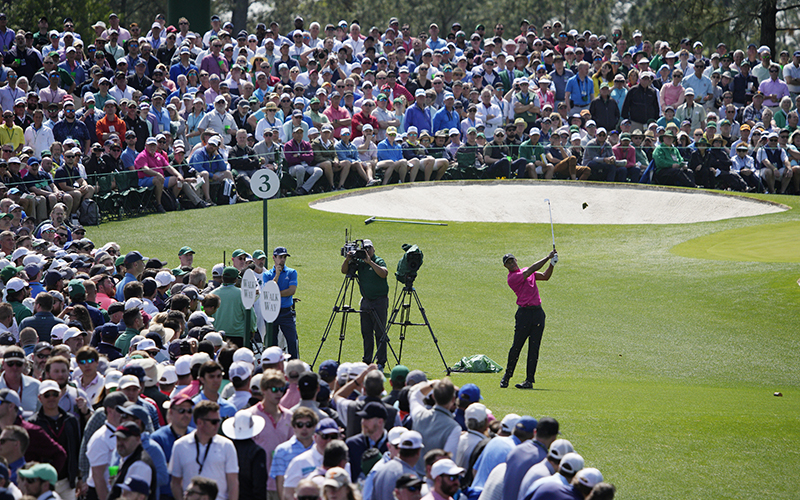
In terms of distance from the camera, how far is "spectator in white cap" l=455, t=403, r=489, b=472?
8.02 m

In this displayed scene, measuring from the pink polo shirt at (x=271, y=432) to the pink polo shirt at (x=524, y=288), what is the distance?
6554mm

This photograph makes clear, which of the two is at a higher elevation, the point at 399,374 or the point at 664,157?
the point at 664,157

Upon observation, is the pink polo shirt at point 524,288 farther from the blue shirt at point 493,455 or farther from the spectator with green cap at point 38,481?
the spectator with green cap at point 38,481

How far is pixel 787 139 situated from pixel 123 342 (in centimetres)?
2261

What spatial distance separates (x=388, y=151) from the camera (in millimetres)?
27375

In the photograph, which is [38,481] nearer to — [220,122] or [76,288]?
[76,288]

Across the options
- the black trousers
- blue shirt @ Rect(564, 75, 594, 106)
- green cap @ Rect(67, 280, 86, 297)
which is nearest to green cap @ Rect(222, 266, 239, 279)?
green cap @ Rect(67, 280, 86, 297)

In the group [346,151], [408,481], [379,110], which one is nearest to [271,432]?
[408,481]

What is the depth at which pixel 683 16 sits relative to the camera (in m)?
46.3

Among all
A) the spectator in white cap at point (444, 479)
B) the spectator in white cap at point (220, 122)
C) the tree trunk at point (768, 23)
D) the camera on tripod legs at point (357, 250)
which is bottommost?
the spectator in white cap at point (444, 479)

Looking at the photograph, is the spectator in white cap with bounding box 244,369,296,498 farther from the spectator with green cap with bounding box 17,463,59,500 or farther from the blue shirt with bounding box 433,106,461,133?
the blue shirt with bounding box 433,106,461,133

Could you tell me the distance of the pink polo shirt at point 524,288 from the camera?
46.0 ft

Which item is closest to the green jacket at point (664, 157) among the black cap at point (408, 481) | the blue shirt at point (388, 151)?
the blue shirt at point (388, 151)

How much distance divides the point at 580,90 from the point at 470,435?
A: 939 inches
